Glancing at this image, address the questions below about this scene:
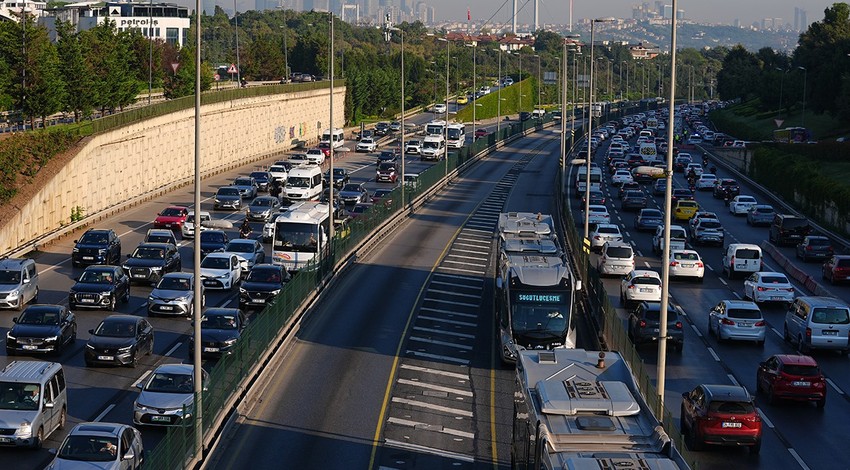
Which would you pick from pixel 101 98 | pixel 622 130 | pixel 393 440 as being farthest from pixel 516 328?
pixel 622 130

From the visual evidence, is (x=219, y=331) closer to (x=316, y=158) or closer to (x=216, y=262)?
(x=216, y=262)

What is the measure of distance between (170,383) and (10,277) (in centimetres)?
1549

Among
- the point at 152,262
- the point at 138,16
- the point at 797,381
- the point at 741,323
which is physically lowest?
the point at 797,381

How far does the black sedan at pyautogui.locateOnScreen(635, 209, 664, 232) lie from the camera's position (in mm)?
68000

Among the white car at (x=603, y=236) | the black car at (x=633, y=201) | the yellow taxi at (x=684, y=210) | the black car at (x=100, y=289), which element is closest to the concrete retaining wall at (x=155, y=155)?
the black car at (x=100, y=289)

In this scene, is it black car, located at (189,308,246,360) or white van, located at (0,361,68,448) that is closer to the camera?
white van, located at (0,361,68,448)

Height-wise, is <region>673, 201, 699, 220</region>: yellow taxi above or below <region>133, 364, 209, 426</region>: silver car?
above

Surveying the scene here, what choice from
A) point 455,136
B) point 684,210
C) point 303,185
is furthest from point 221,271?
point 455,136

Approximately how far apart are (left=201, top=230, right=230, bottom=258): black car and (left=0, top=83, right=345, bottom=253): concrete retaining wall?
799 centimetres

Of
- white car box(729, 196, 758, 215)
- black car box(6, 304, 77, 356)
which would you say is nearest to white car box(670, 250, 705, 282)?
white car box(729, 196, 758, 215)

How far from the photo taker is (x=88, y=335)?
3925 centimetres

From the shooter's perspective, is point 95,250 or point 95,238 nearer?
point 95,250

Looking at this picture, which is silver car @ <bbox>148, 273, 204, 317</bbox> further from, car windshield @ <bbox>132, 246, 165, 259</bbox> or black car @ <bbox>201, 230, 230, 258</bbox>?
black car @ <bbox>201, 230, 230, 258</bbox>

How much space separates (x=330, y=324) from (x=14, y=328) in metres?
10.0
